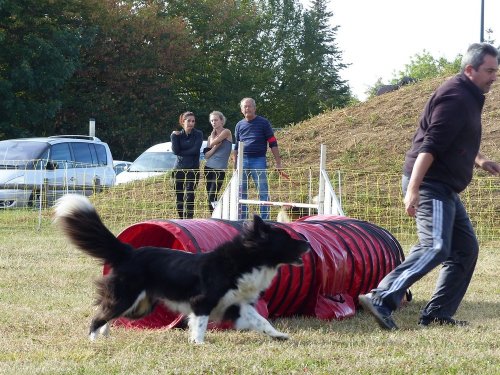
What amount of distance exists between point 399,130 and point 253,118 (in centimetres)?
723

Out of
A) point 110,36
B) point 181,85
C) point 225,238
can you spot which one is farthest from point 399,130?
point 181,85

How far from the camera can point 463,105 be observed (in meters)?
5.42

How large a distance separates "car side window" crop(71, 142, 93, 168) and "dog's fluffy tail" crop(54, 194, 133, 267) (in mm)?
12418

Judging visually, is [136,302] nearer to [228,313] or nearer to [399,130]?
[228,313]

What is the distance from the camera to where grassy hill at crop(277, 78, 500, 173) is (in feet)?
54.7

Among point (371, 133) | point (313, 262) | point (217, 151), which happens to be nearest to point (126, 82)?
point (371, 133)

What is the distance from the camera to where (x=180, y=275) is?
522 cm

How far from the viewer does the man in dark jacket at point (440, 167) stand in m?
5.39

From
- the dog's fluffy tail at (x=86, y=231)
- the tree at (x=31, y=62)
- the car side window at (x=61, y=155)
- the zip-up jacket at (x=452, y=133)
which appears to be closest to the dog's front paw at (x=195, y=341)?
the dog's fluffy tail at (x=86, y=231)

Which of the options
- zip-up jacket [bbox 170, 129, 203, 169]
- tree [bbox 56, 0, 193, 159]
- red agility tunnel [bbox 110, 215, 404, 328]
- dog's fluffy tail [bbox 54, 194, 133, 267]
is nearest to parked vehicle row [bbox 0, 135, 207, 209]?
zip-up jacket [bbox 170, 129, 203, 169]

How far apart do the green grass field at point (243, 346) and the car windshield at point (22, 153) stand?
8676 mm

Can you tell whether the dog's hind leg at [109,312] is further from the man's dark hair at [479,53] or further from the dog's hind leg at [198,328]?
the man's dark hair at [479,53]

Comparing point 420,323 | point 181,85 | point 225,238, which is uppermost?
point 181,85

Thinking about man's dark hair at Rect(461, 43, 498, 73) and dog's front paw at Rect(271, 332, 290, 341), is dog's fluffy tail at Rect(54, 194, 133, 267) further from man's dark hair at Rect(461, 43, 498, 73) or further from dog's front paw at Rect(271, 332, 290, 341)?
man's dark hair at Rect(461, 43, 498, 73)
